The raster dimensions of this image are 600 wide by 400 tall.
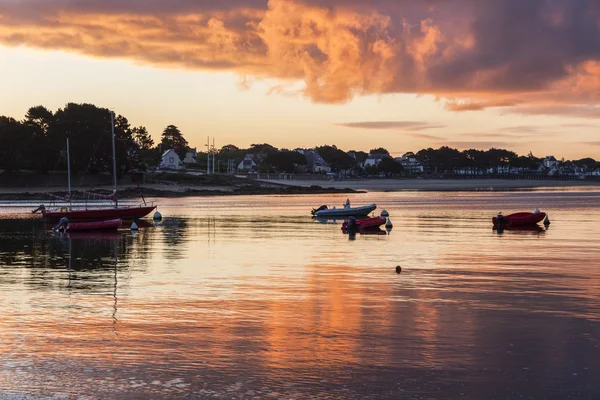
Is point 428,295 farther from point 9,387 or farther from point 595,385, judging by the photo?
point 9,387

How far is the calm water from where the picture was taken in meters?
17.1

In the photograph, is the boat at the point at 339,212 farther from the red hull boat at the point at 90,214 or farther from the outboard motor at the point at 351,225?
the outboard motor at the point at 351,225

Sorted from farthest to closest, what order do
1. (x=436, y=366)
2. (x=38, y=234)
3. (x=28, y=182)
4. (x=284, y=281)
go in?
1. (x=28, y=182)
2. (x=38, y=234)
3. (x=284, y=281)
4. (x=436, y=366)

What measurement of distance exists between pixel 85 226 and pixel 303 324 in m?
47.8

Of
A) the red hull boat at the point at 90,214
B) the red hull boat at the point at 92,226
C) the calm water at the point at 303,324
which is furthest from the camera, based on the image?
the red hull boat at the point at 90,214

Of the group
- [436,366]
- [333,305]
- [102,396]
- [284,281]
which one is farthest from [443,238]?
[102,396]

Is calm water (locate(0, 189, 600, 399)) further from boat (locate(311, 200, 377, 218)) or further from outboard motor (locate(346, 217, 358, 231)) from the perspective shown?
boat (locate(311, 200, 377, 218))

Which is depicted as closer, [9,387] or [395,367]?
[9,387]

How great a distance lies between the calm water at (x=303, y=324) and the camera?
1711 cm

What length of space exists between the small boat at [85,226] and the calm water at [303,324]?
20733 mm

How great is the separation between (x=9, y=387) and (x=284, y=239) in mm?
39592

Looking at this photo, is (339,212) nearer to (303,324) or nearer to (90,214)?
(90,214)

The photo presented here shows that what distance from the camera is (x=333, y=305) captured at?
2675 cm

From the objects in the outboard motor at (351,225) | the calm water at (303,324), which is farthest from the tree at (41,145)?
the calm water at (303,324)
